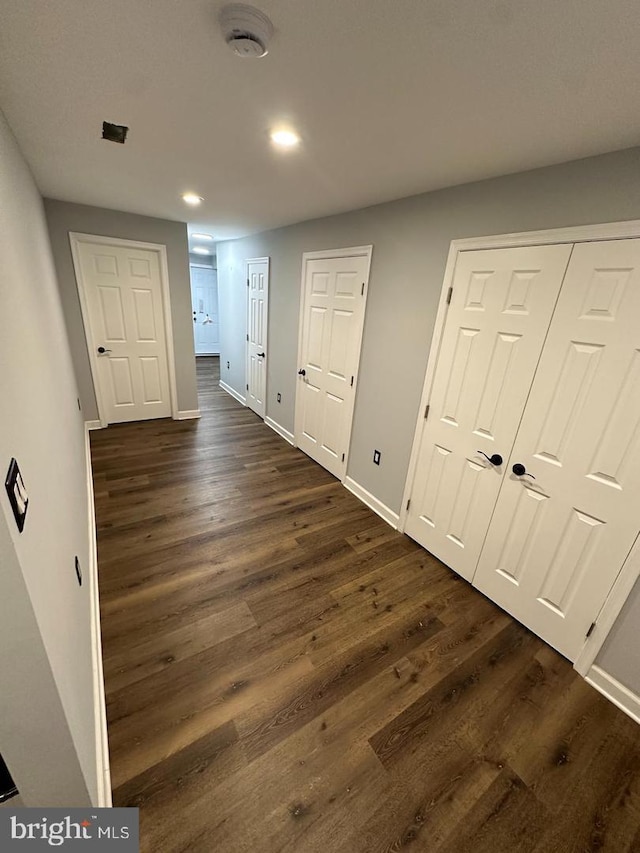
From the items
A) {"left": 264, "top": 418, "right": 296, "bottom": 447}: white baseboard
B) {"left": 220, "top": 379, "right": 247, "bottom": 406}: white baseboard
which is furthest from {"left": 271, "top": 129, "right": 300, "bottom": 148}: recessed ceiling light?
{"left": 220, "top": 379, "right": 247, "bottom": 406}: white baseboard

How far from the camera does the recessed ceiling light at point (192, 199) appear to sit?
261 centimetres

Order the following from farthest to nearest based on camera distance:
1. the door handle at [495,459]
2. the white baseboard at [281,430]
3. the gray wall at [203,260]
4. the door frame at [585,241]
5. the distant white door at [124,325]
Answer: the gray wall at [203,260] → the white baseboard at [281,430] → the distant white door at [124,325] → the door handle at [495,459] → the door frame at [585,241]

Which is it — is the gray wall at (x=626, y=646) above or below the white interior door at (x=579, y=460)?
below

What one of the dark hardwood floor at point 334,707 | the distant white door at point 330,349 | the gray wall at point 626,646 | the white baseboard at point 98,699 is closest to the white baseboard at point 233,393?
the distant white door at point 330,349

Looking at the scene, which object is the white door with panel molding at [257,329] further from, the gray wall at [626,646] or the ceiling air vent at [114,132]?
the gray wall at [626,646]

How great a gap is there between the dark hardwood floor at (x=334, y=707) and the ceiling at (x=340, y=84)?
7.69ft

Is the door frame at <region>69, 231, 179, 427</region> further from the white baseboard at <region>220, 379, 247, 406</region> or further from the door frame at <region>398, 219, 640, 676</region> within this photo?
the door frame at <region>398, 219, 640, 676</region>

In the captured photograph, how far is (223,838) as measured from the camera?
1.08 meters

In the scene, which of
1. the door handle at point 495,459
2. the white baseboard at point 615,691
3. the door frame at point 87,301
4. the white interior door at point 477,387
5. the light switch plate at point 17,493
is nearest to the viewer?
the light switch plate at point 17,493

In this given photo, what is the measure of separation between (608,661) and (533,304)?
5.87 ft

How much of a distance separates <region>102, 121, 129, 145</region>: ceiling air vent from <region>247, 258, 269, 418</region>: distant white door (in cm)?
234

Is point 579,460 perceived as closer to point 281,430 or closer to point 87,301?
point 281,430

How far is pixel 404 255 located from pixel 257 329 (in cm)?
256

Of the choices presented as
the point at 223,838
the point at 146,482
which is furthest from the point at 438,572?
the point at 146,482
